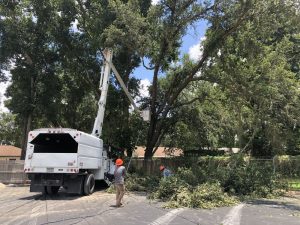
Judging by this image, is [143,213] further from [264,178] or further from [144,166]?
[144,166]

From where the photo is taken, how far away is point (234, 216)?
14266 millimetres

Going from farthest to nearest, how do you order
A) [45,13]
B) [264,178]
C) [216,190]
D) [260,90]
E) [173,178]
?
[45,13] → [260,90] → [264,178] → [173,178] → [216,190]

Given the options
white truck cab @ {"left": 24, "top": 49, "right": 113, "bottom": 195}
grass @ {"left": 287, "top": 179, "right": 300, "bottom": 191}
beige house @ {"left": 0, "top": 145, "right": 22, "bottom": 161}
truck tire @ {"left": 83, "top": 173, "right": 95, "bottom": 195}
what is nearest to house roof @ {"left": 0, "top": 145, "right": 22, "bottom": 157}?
beige house @ {"left": 0, "top": 145, "right": 22, "bottom": 161}

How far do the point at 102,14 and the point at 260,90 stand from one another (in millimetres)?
11039

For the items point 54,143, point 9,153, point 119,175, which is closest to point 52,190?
point 54,143

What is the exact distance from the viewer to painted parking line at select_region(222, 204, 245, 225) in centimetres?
1297

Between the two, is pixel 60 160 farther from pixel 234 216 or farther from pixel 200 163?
pixel 200 163

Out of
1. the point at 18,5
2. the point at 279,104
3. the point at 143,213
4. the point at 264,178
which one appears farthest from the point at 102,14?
the point at 143,213

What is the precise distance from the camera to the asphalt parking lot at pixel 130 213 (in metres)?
13.0

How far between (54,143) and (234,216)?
9.65 m

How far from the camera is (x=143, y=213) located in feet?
47.6

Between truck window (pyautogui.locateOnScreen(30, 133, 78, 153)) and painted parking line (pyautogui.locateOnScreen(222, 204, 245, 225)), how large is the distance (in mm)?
7522

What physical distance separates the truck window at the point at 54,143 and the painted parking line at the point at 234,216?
7.52m

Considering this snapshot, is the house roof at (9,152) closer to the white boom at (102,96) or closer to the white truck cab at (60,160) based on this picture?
the white boom at (102,96)
